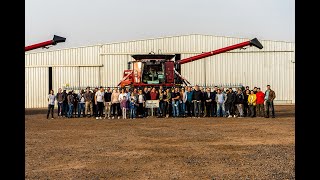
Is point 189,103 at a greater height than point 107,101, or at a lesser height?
lesser

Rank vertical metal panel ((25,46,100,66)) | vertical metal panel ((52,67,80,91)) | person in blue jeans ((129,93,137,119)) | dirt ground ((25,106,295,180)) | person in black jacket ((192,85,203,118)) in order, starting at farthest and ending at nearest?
vertical metal panel ((25,46,100,66)) < vertical metal panel ((52,67,80,91)) < person in black jacket ((192,85,203,118)) < person in blue jeans ((129,93,137,119)) < dirt ground ((25,106,295,180))

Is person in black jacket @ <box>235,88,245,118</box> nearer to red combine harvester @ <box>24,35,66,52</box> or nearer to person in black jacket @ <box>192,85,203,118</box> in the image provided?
person in black jacket @ <box>192,85,203,118</box>

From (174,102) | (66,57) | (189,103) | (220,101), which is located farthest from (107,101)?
(66,57)

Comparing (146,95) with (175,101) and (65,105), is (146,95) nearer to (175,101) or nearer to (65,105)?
(175,101)

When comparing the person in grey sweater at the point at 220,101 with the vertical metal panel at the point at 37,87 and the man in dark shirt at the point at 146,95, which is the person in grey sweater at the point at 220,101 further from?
the vertical metal panel at the point at 37,87

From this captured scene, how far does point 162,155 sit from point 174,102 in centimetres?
1579

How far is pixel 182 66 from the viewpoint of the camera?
49781 mm

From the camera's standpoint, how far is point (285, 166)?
30.5 feet

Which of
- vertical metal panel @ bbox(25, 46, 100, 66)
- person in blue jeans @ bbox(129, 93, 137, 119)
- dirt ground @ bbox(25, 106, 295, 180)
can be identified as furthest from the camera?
vertical metal panel @ bbox(25, 46, 100, 66)

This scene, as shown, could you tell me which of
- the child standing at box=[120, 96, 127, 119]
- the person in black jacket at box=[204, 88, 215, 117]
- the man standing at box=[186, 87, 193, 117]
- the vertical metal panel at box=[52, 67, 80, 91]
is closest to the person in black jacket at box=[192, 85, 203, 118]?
the man standing at box=[186, 87, 193, 117]

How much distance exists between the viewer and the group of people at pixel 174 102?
26.3 meters

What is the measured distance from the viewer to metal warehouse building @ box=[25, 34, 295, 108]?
162ft

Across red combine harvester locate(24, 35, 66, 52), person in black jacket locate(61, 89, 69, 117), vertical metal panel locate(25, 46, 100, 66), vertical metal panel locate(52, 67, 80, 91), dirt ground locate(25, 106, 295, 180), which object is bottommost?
dirt ground locate(25, 106, 295, 180)
